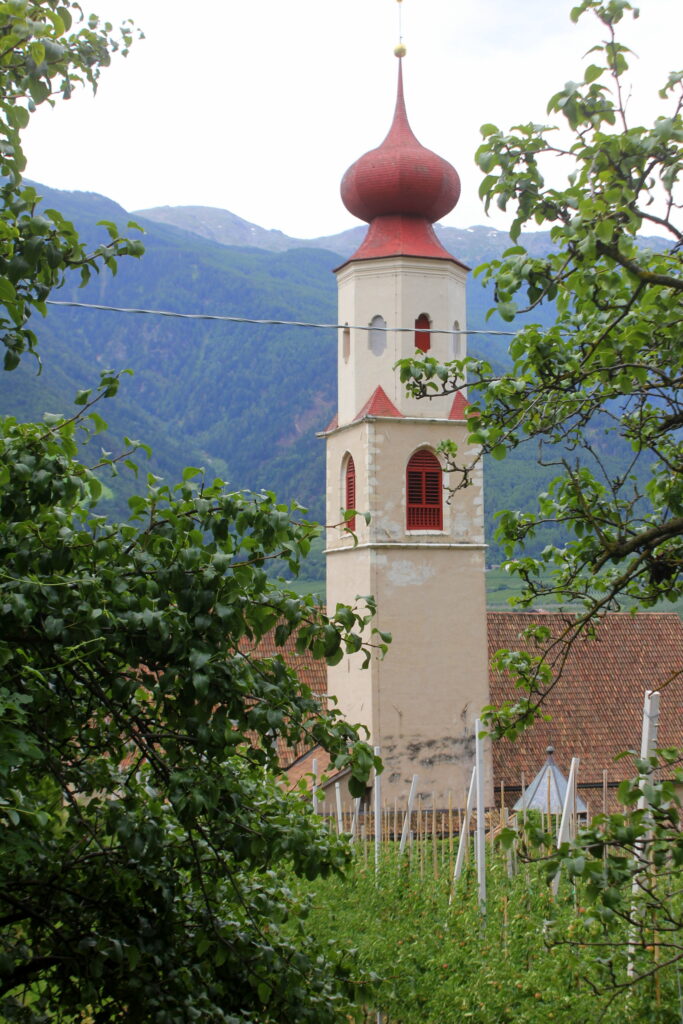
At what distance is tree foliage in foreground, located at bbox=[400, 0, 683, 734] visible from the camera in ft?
14.8

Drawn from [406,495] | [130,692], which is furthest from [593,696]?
[130,692]

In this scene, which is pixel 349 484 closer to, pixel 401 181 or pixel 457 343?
pixel 457 343

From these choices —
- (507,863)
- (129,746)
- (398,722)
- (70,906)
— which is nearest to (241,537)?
(129,746)

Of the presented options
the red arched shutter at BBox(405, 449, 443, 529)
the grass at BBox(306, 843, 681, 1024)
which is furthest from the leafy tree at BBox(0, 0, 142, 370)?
the red arched shutter at BBox(405, 449, 443, 529)

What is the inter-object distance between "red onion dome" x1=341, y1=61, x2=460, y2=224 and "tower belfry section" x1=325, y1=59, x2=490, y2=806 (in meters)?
0.03

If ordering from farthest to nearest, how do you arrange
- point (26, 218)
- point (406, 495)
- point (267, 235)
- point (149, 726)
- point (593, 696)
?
point (267, 235) → point (593, 696) → point (406, 495) → point (149, 726) → point (26, 218)

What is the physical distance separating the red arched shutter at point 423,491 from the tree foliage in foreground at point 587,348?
53.1 feet

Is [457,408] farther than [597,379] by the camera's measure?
Yes

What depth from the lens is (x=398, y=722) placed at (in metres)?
23.5

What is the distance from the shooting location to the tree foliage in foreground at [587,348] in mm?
4504

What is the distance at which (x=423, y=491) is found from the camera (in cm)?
2466

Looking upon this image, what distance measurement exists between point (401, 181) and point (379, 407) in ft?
15.5

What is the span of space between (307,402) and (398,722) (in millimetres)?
75357

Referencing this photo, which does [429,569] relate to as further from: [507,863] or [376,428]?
[507,863]
